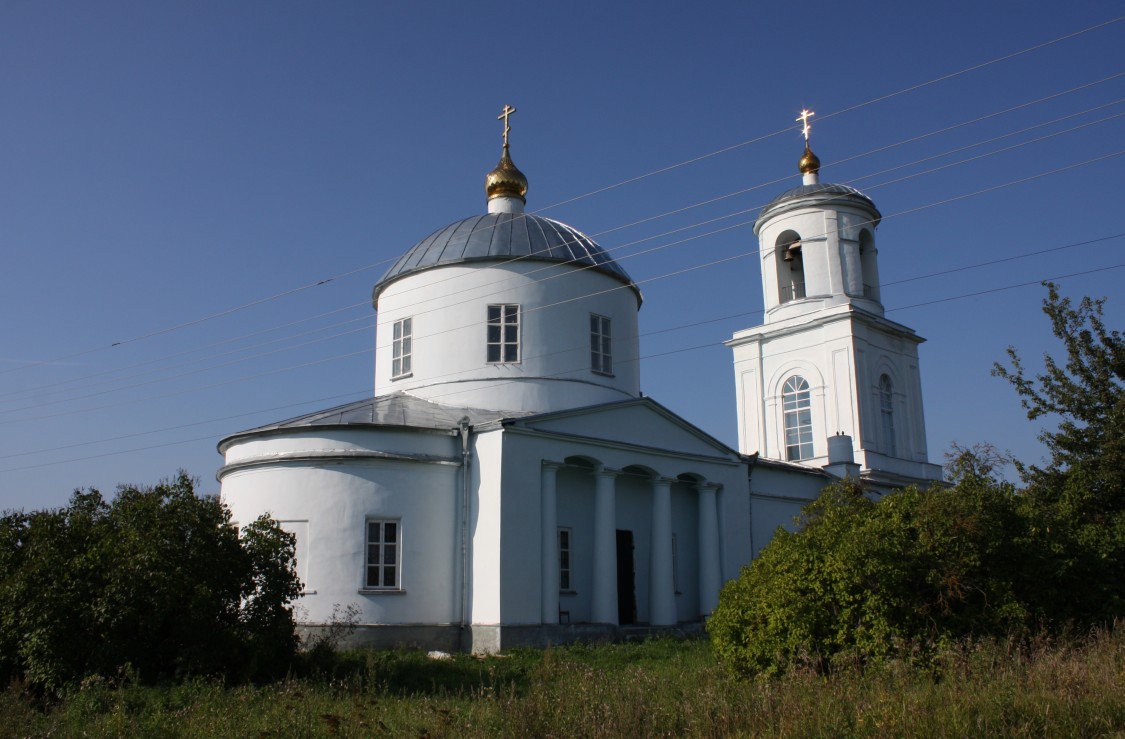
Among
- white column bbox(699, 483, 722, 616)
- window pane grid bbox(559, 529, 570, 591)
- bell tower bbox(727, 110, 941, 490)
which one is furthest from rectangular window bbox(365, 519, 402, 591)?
bell tower bbox(727, 110, 941, 490)

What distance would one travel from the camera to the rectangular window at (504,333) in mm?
22547

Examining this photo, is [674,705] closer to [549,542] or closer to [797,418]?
[549,542]

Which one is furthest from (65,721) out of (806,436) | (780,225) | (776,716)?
(780,225)

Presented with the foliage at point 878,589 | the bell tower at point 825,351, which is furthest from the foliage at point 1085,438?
the bell tower at point 825,351

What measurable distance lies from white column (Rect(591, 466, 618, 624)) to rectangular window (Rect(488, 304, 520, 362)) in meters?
3.61

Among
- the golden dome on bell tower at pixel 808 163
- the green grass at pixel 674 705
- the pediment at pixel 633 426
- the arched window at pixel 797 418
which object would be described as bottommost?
the green grass at pixel 674 705

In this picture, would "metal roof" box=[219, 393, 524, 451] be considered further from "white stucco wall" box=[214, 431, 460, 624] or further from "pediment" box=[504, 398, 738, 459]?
"pediment" box=[504, 398, 738, 459]

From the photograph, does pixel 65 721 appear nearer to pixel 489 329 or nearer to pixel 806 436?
pixel 489 329

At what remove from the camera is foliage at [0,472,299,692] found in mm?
12344

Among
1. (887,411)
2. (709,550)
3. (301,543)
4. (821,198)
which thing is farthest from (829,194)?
(301,543)

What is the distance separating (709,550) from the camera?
22625mm

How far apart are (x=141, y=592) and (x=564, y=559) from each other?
9641mm

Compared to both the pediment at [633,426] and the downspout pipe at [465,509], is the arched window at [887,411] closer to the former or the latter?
the pediment at [633,426]

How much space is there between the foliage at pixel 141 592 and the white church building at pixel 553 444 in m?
4.79
